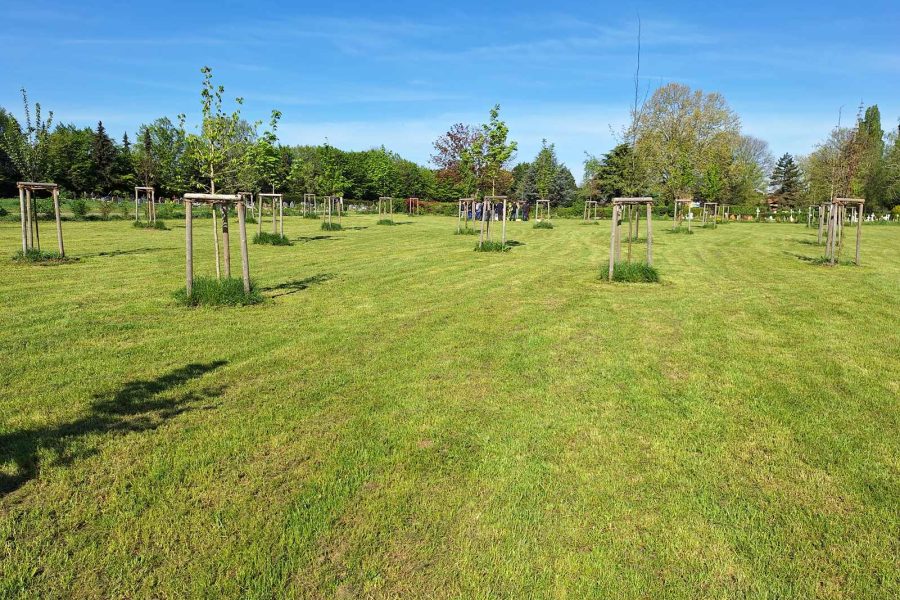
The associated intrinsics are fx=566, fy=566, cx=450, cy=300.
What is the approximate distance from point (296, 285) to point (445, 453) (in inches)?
313

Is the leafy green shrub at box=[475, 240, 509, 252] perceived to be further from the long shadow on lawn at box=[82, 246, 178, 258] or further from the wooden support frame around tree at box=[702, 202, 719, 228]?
the wooden support frame around tree at box=[702, 202, 719, 228]

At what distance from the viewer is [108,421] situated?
455 centimetres

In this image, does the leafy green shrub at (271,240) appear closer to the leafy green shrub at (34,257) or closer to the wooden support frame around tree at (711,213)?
the leafy green shrub at (34,257)

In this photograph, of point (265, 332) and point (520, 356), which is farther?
point (265, 332)

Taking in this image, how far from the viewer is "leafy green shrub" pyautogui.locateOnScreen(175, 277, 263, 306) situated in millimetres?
9078

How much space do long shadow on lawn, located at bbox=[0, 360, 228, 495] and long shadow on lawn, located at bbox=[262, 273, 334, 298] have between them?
468 cm

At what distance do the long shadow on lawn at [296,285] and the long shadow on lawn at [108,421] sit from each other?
4.68m

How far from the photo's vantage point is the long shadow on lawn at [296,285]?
10620 mm

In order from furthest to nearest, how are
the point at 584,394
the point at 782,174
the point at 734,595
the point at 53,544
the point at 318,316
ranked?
1. the point at 782,174
2. the point at 318,316
3. the point at 584,394
4. the point at 53,544
5. the point at 734,595

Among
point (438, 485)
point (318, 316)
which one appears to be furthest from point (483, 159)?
point (438, 485)

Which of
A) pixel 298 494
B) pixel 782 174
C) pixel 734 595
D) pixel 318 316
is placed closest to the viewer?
pixel 734 595

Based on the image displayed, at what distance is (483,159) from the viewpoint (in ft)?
70.5

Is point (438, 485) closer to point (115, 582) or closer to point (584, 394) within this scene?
point (115, 582)

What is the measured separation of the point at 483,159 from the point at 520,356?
16064mm
